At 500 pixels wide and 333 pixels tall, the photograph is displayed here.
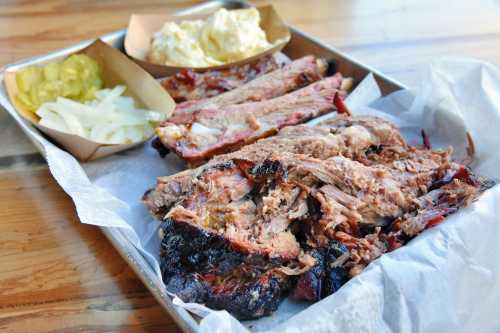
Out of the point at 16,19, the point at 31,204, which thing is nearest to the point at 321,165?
the point at 31,204

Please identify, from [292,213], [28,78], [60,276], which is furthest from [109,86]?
[292,213]

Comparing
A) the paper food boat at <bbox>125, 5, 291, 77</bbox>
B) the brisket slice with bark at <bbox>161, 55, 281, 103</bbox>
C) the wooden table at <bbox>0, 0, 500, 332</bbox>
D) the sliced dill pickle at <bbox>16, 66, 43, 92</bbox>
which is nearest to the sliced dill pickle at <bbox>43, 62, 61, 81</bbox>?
the sliced dill pickle at <bbox>16, 66, 43, 92</bbox>

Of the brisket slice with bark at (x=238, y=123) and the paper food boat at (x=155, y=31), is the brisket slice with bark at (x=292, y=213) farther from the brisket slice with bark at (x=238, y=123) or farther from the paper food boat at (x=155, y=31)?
the paper food boat at (x=155, y=31)

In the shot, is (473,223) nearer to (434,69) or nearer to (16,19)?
(434,69)

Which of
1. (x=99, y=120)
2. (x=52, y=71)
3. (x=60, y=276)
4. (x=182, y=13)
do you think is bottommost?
(x=60, y=276)

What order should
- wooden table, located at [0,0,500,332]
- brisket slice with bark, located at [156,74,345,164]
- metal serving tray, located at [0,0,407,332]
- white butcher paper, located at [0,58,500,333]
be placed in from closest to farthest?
white butcher paper, located at [0,58,500,333] → metal serving tray, located at [0,0,407,332] → wooden table, located at [0,0,500,332] → brisket slice with bark, located at [156,74,345,164]

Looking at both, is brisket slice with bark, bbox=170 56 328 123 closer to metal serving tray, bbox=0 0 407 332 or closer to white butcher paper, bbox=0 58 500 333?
metal serving tray, bbox=0 0 407 332

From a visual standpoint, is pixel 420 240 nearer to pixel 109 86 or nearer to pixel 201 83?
pixel 201 83
